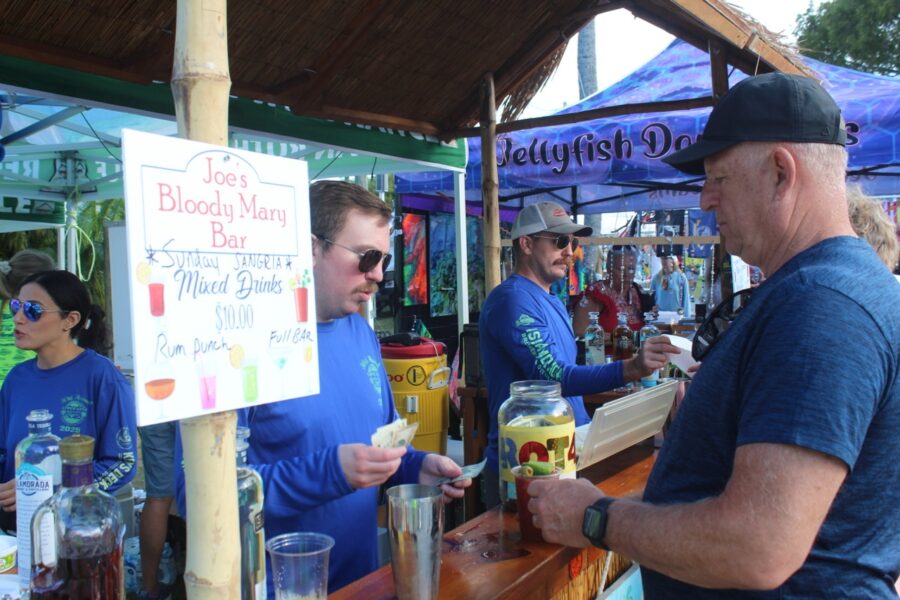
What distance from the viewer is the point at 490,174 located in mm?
4871

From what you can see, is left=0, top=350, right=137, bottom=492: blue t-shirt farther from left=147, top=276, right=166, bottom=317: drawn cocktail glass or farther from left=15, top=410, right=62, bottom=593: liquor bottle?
left=147, top=276, right=166, bottom=317: drawn cocktail glass

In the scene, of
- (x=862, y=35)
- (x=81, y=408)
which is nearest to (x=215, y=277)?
(x=81, y=408)

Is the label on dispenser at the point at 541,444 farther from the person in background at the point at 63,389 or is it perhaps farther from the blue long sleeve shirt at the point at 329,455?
the person in background at the point at 63,389

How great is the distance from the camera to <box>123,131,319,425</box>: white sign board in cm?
89

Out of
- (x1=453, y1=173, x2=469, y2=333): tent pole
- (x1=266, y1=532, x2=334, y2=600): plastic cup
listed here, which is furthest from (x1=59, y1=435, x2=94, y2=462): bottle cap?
(x1=453, y1=173, x2=469, y2=333): tent pole

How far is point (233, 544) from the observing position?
3.40 ft

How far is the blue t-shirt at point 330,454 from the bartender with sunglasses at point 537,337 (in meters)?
0.95

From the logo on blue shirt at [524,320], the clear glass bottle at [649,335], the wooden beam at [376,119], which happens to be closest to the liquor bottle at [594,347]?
the clear glass bottle at [649,335]

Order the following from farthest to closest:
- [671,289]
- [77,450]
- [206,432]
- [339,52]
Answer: [671,289]
[339,52]
[77,450]
[206,432]

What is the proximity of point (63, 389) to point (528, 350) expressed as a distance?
2.02 meters

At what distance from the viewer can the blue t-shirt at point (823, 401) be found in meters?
1.05

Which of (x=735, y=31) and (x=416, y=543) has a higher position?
(x=735, y=31)

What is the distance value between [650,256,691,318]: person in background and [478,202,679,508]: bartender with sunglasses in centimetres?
640

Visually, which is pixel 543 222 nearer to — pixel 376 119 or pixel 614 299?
pixel 376 119
